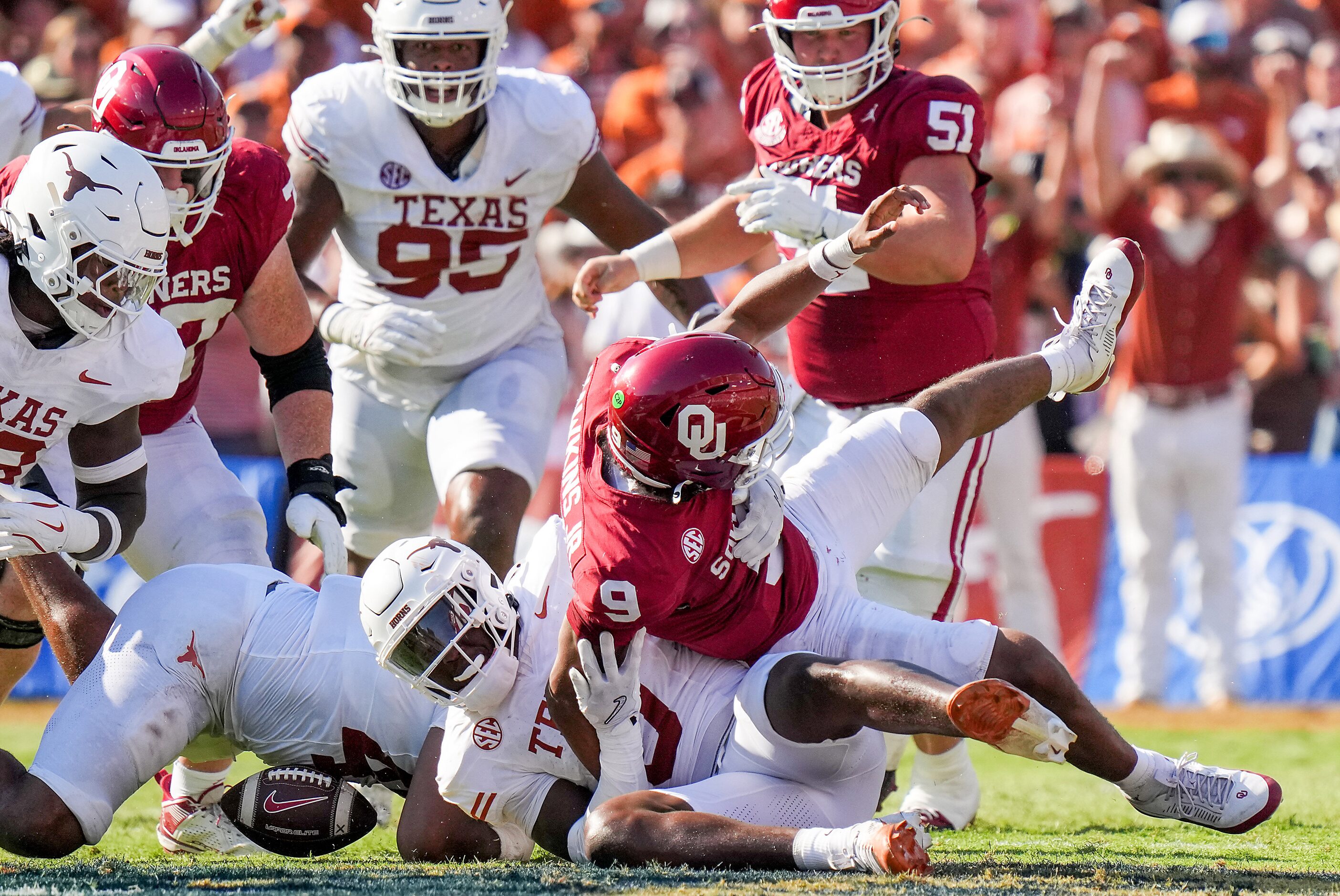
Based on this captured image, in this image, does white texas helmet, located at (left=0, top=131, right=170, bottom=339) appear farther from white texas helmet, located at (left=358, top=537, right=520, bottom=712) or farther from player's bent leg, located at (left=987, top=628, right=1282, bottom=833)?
player's bent leg, located at (left=987, top=628, right=1282, bottom=833)

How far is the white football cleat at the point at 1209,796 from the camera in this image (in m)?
3.82

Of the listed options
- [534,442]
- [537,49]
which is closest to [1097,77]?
[537,49]

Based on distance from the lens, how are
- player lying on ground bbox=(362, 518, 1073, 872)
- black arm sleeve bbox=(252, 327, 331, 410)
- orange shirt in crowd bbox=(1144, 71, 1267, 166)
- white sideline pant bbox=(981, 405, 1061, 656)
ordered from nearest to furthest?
player lying on ground bbox=(362, 518, 1073, 872)
black arm sleeve bbox=(252, 327, 331, 410)
white sideline pant bbox=(981, 405, 1061, 656)
orange shirt in crowd bbox=(1144, 71, 1267, 166)

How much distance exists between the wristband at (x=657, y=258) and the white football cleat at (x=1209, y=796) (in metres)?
2.08

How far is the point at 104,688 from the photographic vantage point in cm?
375

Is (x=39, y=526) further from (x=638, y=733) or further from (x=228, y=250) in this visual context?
(x=638, y=733)

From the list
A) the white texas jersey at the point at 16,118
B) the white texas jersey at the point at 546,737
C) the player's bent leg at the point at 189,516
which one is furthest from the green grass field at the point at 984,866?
the white texas jersey at the point at 16,118

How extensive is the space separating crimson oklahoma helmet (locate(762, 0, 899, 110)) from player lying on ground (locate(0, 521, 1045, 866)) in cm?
149

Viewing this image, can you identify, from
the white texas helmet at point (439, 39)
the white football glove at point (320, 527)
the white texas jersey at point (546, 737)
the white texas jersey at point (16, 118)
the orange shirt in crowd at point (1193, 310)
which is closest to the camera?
the white texas jersey at point (546, 737)

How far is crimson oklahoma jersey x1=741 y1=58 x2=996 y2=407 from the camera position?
462cm

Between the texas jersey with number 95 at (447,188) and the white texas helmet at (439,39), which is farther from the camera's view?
the texas jersey with number 95 at (447,188)

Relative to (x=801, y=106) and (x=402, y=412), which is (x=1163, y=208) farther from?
(x=402, y=412)

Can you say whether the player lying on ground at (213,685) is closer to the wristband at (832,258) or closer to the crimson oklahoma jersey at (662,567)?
the crimson oklahoma jersey at (662,567)

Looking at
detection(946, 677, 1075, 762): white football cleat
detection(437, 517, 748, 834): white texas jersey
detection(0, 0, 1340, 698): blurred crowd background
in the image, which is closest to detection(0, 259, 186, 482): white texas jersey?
detection(437, 517, 748, 834): white texas jersey
